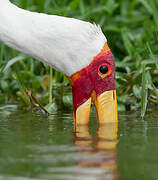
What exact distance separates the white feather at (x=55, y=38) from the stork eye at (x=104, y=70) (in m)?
0.09

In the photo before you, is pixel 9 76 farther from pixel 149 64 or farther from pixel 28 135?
pixel 28 135

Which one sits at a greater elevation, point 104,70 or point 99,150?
point 104,70

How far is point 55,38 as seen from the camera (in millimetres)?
3885

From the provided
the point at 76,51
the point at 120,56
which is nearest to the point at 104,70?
the point at 76,51

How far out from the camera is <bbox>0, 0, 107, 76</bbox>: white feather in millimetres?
3859

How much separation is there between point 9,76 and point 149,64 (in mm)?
1625

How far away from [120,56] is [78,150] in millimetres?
4443

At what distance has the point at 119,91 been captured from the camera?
518 centimetres

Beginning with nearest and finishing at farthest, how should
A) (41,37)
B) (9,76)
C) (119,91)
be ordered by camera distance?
1. (41,37)
2. (119,91)
3. (9,76)

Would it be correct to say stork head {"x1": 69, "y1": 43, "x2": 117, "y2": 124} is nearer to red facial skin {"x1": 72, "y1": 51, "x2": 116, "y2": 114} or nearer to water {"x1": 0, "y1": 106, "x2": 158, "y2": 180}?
red facial skin {"x1": 72, "y1": 51, "x2": 116, "y2": 114}

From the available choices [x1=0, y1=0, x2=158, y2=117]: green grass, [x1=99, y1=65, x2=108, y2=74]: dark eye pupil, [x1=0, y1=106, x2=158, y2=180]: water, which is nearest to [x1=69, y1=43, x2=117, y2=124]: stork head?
[x1=99, y1=65, x2=108, y2=74]: dark eye pupil

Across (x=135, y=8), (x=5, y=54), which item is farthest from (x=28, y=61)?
(x=135, y=8)

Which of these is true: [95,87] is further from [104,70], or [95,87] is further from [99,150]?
[99,150]

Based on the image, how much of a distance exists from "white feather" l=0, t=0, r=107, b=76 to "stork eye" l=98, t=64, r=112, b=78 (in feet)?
0.31
